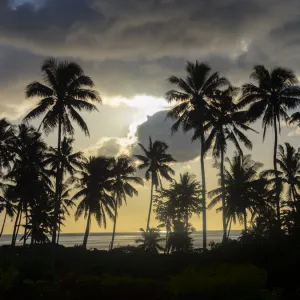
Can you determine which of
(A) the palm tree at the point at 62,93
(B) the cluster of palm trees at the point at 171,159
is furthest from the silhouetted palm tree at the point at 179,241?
(A) the palm tree at the point at 62,93

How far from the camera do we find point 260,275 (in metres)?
5.96

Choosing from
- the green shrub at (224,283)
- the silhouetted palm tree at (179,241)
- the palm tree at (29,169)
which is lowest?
the green shrub at (224,283)

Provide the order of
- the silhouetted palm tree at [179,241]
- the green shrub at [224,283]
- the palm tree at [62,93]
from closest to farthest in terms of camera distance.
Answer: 1. the green shrub at [224,283]
2. the palm tree at [62,93]
3. the silhouetted palm tree at [179,241]

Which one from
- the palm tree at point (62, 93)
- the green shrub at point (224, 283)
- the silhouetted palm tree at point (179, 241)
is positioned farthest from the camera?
the silhouetted palm tree at point (179, 241)

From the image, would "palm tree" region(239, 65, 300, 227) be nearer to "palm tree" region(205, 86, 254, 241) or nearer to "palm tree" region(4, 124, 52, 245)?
"palm tree" region(205, 86, 254, 241)

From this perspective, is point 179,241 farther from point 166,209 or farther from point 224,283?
point 224,283

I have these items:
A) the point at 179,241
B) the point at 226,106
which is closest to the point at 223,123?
the point at 226,106

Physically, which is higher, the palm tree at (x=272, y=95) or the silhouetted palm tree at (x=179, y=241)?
the palm tree at (x=272, y=95)

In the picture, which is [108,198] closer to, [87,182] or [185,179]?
[87,182]

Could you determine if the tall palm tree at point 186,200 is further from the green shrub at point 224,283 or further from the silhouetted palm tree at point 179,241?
the green shrub at point 224,283

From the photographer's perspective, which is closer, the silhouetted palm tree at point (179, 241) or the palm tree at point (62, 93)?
the palm tree at point (62, 93)

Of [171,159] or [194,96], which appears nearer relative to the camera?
[194,96]

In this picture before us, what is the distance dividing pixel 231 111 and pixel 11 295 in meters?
28.0

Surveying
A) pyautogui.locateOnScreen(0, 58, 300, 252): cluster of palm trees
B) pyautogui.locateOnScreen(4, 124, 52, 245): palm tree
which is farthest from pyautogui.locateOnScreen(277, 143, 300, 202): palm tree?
pyautogui.locateOnScreen(4, 124, 52, 245): palm tree
